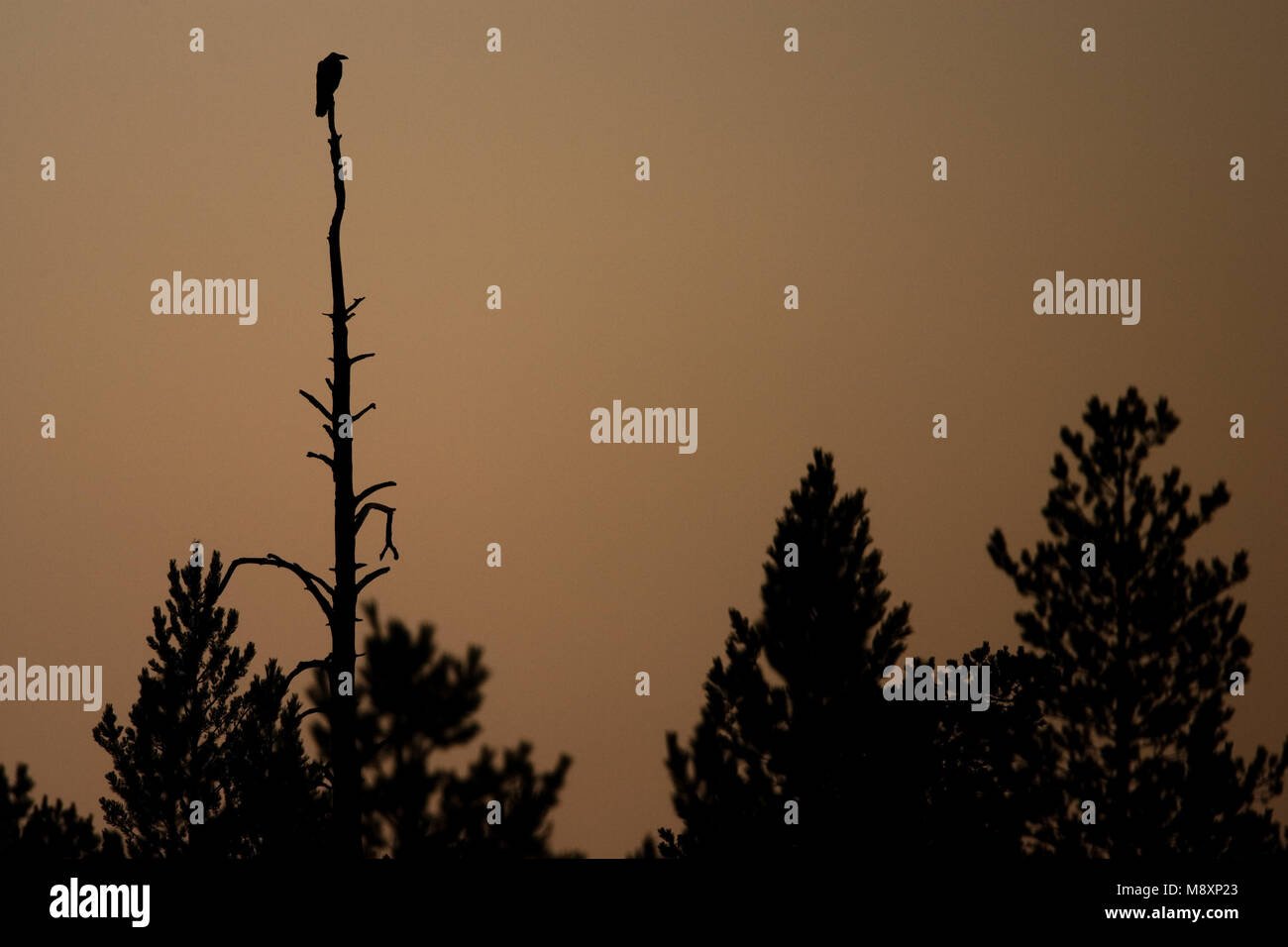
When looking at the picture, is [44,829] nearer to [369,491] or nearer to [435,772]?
[435,772]

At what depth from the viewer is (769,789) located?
3516 centimetres

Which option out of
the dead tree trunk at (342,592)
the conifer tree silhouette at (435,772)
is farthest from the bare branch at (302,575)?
the conifer tree silhouette at (435,772)

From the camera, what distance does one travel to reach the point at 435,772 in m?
35.9

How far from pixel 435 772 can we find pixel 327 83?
23755 mm

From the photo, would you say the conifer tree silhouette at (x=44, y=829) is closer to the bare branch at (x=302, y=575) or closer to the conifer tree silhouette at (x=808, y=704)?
the conifer tree silhouette at (x=808, y=704)

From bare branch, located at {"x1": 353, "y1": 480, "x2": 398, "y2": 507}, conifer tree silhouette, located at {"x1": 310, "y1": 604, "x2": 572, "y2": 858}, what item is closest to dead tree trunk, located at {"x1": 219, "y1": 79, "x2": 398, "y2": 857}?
bare branch, located at {"x1": 353, "y1": 480, "x2": 398, "y2": 507}

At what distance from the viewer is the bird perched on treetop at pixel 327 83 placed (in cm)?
1400

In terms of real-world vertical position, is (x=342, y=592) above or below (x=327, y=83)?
below

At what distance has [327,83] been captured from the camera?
14047 millimetres

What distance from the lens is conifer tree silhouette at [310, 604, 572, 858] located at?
112 feet

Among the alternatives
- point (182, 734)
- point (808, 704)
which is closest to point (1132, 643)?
point (808, 704)

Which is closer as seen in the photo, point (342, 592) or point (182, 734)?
point (342, 592)

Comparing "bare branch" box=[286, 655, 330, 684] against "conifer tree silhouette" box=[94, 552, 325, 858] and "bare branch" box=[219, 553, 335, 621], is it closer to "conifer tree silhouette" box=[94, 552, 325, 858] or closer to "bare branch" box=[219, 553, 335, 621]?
"bare branch" box=[219, 553, 335, 621]

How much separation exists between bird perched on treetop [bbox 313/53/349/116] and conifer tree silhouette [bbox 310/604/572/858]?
2076 centimetres
